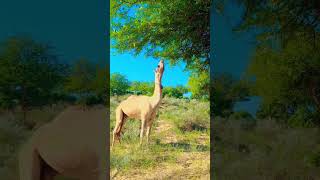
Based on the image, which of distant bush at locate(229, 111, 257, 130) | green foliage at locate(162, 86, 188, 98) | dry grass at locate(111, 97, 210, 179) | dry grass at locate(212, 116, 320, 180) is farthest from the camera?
green foliage at locate(162, 86, 188, 98)

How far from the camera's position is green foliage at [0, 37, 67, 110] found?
122 inches

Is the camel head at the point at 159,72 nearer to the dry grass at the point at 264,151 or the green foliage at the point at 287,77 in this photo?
the dry grass at the point at 264,151

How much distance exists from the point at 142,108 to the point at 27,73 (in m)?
1.07

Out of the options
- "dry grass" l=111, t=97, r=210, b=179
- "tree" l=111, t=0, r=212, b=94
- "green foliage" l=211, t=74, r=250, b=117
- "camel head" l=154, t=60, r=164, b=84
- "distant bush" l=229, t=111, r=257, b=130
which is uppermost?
"tree" l=111, t=0, r=212, b=94

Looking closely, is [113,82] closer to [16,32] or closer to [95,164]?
[16,32]

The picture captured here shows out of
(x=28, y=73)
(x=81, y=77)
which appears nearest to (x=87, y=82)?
(x=81, y=77)

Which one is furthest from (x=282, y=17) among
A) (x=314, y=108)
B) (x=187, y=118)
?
(x=187, y=118)

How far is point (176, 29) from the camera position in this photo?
13.4 ft

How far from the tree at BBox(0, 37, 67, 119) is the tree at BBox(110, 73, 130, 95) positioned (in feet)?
2.43

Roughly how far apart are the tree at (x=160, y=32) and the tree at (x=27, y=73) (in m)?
0.91

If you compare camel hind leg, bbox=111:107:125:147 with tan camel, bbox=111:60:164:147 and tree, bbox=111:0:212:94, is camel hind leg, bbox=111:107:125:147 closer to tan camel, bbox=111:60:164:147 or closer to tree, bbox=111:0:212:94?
tan camel, bbox=111:60:164:147

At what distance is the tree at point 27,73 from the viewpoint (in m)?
3.11

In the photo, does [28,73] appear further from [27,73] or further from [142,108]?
[142,108]

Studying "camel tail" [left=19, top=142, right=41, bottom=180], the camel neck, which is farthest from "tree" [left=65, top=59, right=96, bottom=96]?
"camel tail" [left=19, top=142, right=41, bottom=180]
